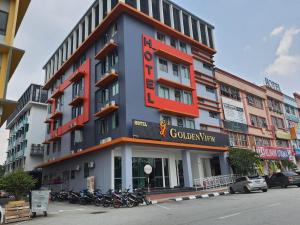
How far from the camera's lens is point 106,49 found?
25.3 m

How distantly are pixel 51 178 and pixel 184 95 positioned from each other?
831 inches

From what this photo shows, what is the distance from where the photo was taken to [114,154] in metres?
22.7

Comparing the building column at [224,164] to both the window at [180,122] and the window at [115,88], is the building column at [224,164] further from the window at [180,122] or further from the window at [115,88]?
the window at [115,88]

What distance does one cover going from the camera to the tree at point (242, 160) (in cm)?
2789

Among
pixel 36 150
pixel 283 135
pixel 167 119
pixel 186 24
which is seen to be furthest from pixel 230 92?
pixel 36 150

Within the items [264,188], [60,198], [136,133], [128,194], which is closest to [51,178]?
[60,198]

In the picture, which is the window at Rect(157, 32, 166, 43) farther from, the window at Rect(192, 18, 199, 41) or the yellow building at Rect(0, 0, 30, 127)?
the yellow building at Rect(0, 0, 30, 127)

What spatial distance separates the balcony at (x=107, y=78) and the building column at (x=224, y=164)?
47.8ft

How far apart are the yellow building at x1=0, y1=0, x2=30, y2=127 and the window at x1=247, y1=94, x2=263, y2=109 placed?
3209 centimetres

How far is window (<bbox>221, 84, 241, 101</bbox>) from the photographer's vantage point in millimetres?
34969

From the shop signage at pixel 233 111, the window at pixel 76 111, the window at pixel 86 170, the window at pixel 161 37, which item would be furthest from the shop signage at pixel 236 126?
the window at pixel 76 111

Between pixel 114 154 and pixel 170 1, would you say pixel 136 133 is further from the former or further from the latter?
pixel 170 1

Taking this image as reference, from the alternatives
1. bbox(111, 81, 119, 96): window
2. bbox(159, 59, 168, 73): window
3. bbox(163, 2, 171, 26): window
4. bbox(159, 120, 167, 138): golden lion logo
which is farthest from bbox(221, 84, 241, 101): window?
Result: bbox(111, 81, 119, 96): window

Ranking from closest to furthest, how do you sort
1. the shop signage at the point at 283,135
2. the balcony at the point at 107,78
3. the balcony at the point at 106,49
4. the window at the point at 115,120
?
the window at the point at 115,120, the balcony at the point at 107,78, the balcony at the point at 106,49, the shop signage at the point at 283,135
